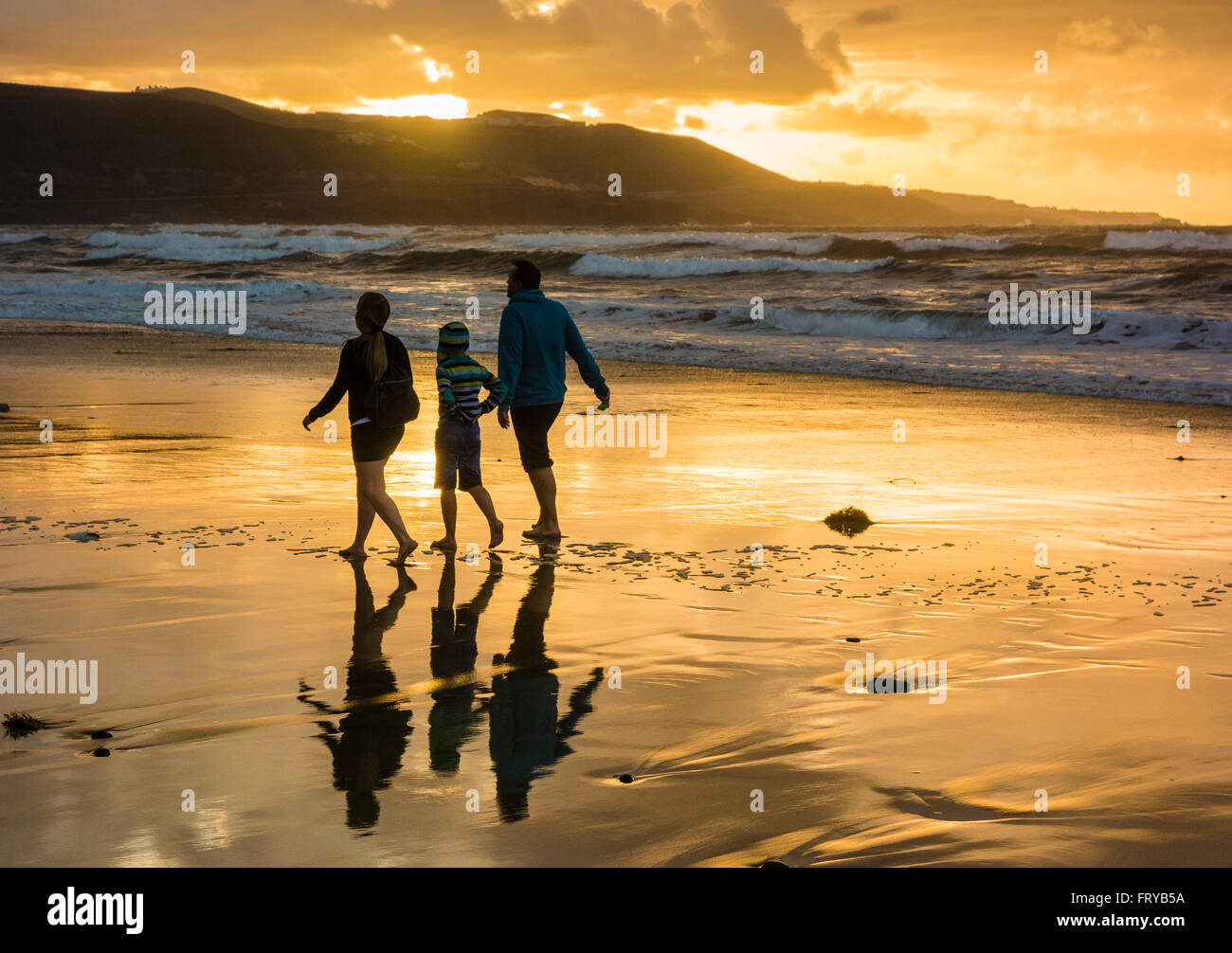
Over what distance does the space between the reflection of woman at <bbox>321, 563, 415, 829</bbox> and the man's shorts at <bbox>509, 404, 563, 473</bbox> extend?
195 centimetres

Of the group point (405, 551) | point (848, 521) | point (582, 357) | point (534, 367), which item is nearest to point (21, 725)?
point (405, 551)

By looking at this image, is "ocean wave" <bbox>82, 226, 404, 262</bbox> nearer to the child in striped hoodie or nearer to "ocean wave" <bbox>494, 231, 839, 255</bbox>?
"ocean wave" <bbox>494, 231, 839, 255</bbox>

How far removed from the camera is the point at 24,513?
24.8 feet

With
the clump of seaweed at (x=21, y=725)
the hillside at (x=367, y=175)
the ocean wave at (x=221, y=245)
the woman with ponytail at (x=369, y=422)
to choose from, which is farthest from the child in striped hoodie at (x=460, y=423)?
the hillside at (x=367, y=175)

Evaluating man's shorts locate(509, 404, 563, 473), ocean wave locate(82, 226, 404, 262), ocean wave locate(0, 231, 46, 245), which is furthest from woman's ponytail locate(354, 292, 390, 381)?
ocean wave locate(0, 231, 46, 245)

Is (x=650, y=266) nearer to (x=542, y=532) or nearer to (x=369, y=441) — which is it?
(x=542, y=532)

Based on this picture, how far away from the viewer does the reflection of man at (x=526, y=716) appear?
3775 mm

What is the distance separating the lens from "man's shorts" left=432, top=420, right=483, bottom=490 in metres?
7.12

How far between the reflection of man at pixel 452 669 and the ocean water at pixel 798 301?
1079cm

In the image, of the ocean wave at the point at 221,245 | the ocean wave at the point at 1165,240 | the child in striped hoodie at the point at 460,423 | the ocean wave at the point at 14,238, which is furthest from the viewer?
the ocean wave at the point at 14,238

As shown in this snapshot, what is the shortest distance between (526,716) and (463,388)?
308 cm

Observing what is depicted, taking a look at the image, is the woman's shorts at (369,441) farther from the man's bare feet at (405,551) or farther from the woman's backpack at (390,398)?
the man's bare feet at (405,551)

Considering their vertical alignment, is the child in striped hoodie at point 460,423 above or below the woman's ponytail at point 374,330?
below
